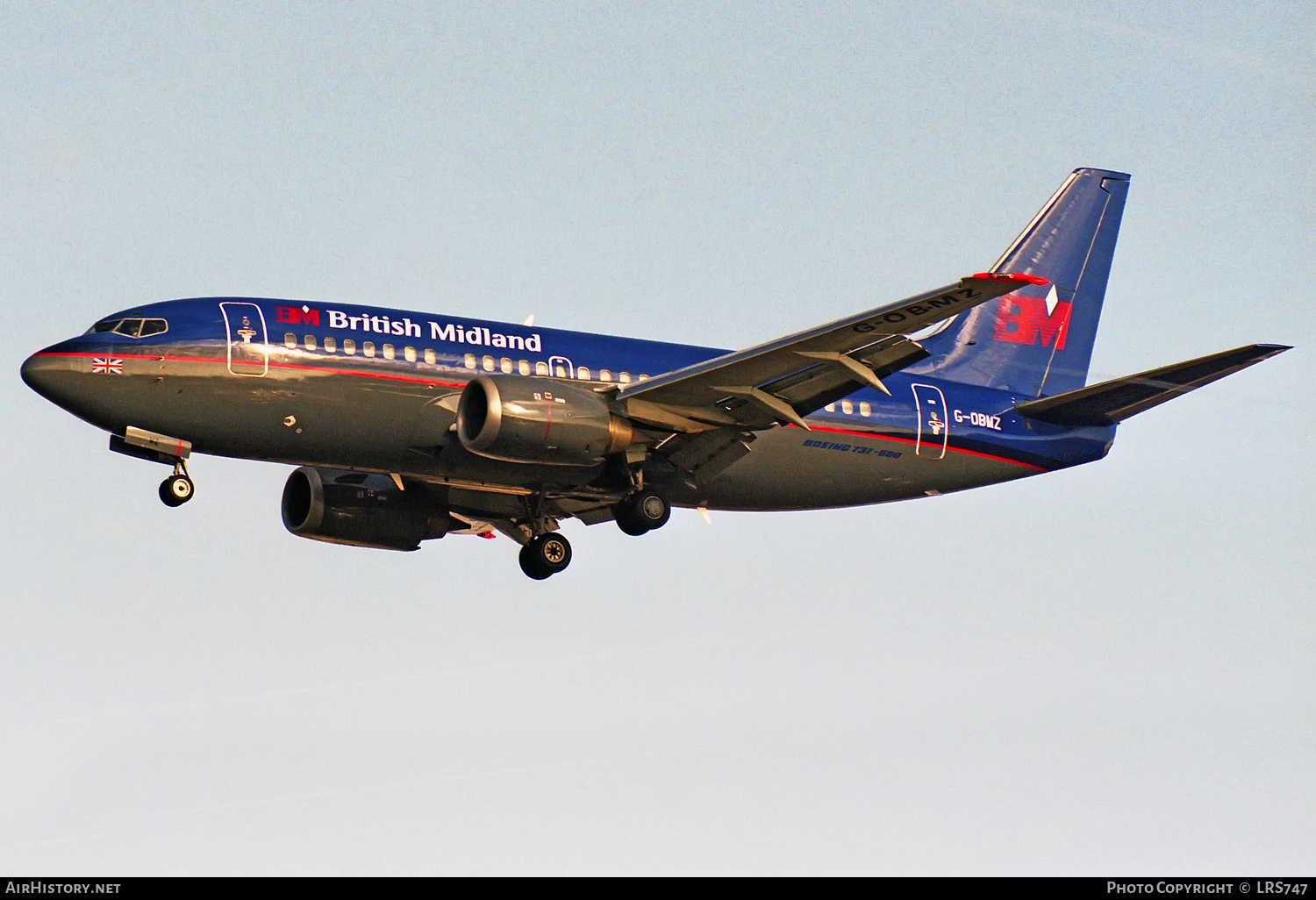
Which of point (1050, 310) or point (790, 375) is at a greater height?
point (1050, 310)

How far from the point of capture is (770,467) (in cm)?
3616

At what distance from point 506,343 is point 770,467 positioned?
6.53 m

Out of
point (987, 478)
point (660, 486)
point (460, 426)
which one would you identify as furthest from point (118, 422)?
point (987, 478)

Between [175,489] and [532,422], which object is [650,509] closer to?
[532,422]

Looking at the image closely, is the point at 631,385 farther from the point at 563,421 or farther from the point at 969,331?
the point at 969,331

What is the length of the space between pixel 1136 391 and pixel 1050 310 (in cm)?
596

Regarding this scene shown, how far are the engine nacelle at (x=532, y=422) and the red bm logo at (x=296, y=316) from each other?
3212 mm

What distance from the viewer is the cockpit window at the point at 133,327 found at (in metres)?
31.3

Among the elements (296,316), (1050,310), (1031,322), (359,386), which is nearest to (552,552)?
(359,386)

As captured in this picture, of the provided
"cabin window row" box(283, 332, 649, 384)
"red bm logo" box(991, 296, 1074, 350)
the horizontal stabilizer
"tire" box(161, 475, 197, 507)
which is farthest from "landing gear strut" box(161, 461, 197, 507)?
"red bm logo" box(991, 296, 1074, 350)

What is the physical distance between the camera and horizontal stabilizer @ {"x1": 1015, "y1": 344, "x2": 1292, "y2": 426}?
3241 centimetres

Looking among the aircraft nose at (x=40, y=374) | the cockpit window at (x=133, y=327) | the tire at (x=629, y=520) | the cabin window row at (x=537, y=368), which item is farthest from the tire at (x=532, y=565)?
the aircraft nose at (x=40, y=374)

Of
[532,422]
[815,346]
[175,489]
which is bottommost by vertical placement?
[175,489]

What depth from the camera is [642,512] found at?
3422cm
